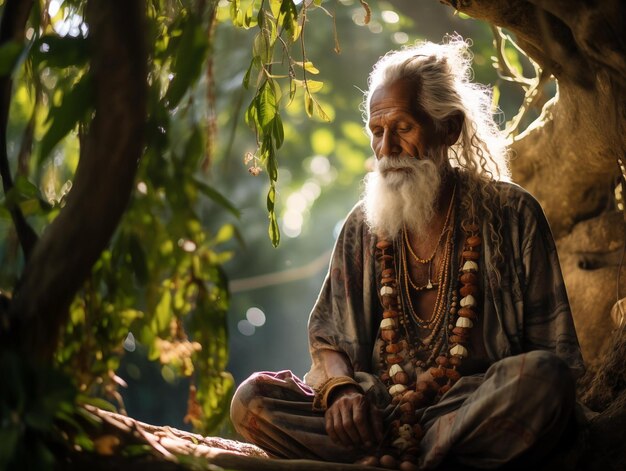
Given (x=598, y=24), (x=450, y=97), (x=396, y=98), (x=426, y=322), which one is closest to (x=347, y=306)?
A: (x=426, y=322)

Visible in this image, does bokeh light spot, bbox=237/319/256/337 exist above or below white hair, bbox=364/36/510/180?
below

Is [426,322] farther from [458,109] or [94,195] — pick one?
[94,195]

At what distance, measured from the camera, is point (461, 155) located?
13.9ft

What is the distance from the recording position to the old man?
3.37 m

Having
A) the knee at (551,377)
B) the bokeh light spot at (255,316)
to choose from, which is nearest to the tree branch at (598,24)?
the knee at (551,377)

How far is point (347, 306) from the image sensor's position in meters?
4.09

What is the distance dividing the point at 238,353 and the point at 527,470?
1083 centimetres

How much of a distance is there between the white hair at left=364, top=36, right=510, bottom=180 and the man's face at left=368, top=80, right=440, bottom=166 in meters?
0.05

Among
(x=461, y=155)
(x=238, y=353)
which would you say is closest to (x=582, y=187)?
(x=461, y=155)

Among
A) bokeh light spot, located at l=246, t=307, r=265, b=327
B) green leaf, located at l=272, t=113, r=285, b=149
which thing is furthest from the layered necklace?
bokeh light spot, located at l=246, t=307, r=265, b=327

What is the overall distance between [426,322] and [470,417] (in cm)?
63

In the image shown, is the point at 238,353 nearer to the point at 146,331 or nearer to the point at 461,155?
the point at 461,155

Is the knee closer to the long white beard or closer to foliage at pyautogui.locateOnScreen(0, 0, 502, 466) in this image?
the long white beard

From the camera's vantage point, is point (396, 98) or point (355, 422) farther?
point (396, 98)
